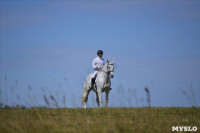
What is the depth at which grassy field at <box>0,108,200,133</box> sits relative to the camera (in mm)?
9039

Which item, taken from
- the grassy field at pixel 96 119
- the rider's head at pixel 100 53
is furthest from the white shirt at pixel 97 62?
the grassy field at pixel 96 119

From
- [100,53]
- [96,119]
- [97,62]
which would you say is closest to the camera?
[96,119]

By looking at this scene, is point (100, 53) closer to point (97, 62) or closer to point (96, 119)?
point (97, 62)

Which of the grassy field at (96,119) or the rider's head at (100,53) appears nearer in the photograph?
the grassy field at (96,119)

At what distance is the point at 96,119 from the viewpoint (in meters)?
11.2

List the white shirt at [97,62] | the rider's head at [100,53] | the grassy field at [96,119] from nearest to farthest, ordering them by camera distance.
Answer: the grassy field at [96,119] < the rider's head at [100,53] < the white shirt at [97,62]

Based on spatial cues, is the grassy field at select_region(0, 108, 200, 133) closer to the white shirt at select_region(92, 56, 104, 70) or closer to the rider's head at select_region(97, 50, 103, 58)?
the white shirt at select_region(92, 56, 104, 70)

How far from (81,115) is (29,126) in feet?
12.7

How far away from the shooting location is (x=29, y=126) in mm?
9367

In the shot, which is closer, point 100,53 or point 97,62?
point 100,53

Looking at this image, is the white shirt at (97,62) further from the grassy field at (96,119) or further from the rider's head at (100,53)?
the grassy field at (96,119)

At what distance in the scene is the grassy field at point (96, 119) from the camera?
904cm

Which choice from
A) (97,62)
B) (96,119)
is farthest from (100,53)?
(96,119)

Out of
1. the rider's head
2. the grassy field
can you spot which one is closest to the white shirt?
the rider's head
